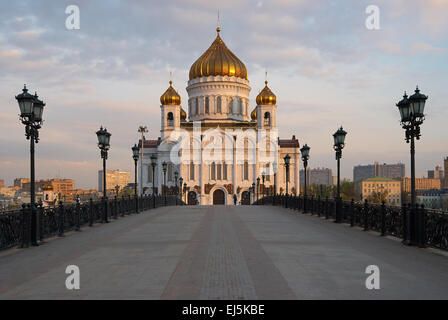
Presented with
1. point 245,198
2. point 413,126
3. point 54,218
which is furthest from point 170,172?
point 413,126

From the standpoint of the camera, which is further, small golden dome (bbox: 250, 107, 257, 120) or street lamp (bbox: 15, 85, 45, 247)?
small golden dome (bbox: 250, 107, 257, 120)

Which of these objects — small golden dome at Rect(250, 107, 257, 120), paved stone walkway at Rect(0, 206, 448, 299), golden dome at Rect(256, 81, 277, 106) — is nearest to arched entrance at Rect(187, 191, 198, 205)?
golden dome at Rect(256, 81, 277, 106)

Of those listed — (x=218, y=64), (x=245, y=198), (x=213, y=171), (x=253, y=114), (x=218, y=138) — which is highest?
(x=218, y=64)

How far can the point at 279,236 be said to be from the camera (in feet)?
46.1

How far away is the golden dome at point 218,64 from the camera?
251 feet

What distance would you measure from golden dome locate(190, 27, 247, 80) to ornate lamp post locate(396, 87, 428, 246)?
65.0m

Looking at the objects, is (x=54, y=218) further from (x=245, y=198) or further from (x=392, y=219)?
(x=245, y=198)

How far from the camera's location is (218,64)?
7662cm

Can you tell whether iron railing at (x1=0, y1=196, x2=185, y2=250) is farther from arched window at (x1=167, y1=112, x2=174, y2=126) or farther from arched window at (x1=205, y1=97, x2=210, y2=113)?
arched window at (x1=205, y1=97, x2=210, y2=113)

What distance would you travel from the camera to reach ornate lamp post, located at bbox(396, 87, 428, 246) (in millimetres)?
11820

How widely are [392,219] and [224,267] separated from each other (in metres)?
7.02

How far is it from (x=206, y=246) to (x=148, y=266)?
2816 millimetres

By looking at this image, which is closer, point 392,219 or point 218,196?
point 392,219
